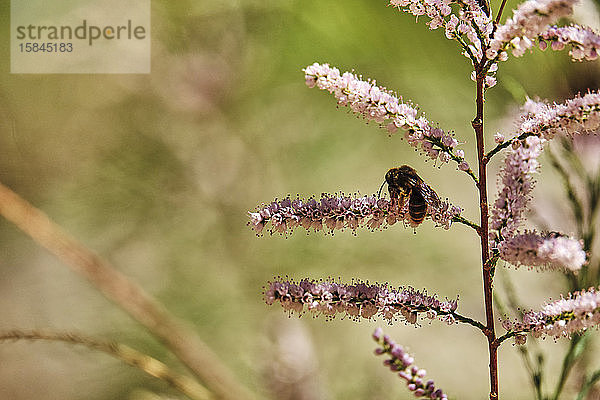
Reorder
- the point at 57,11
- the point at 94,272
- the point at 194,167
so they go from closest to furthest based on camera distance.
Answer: the point at 94,272, the point at 57,11, the point at 194,167

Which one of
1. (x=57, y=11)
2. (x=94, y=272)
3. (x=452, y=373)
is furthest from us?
(x=452, y=373)

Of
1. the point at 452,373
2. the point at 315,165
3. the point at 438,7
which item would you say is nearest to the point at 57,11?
the point at 315,165

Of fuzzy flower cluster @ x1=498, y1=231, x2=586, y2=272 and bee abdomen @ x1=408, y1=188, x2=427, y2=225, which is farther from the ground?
bee abdomen @ x1=408, y1=188, x2=427, y2=225

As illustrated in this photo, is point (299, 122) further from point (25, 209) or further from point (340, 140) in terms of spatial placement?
point (25, 209)

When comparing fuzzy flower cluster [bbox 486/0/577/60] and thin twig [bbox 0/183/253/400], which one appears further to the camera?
thin twig [bbox 0/183/253/400]
